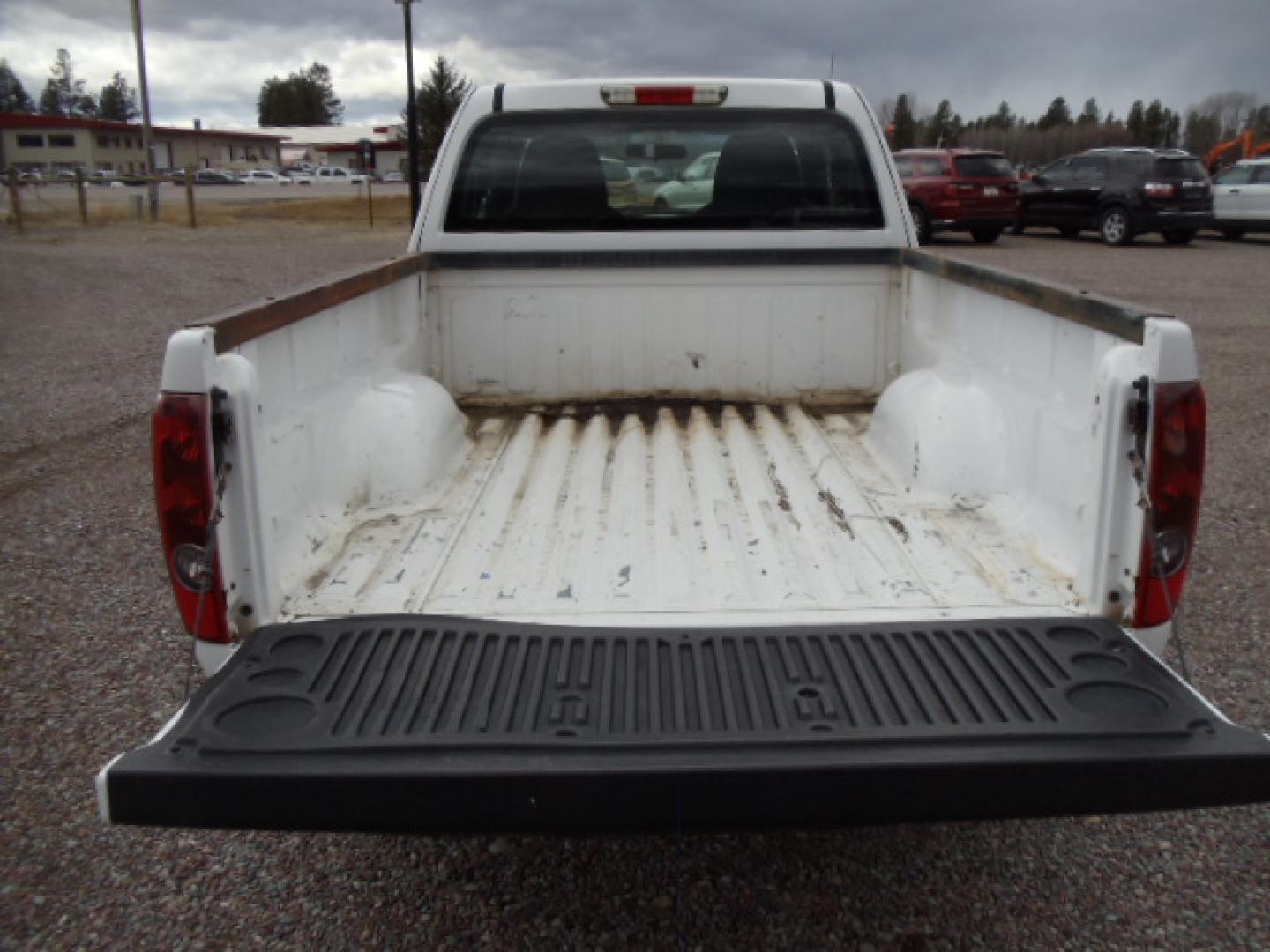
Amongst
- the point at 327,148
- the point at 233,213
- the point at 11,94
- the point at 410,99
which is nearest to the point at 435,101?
the point at 233,213

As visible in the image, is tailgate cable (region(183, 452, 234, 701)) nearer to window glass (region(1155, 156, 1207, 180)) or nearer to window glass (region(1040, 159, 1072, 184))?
window glass (region(1155, 156, 1207, 180))

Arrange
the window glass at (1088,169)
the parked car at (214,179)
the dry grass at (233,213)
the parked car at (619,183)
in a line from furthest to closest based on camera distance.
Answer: the parked car at (214,179) → the dry grass at (233,213) → the window glass at (1088,169) → the parked car at (619,183)

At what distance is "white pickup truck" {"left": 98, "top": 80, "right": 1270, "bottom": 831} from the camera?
207 cm

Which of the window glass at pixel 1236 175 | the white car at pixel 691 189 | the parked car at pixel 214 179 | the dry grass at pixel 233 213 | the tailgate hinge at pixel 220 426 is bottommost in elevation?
the dry grass at pixel 233 213

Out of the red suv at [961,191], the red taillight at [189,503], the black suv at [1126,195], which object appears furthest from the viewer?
the red suv at [961,191]

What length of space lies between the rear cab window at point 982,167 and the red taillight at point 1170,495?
20.1m

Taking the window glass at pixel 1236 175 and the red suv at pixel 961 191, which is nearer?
the red suv at pixel 961 191

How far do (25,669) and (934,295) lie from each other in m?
3.65

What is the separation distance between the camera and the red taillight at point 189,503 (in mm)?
2383

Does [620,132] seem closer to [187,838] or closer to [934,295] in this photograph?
[934,295]

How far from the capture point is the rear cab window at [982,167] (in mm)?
21234

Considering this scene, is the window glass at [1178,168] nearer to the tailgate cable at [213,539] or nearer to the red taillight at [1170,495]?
the red taillight at [1170,495]

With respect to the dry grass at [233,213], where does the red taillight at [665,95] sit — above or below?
above

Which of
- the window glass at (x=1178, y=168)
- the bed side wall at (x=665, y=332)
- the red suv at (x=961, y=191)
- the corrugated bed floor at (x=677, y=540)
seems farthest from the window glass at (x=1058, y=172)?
the corrugated bed floor at (x=677, y=540)
